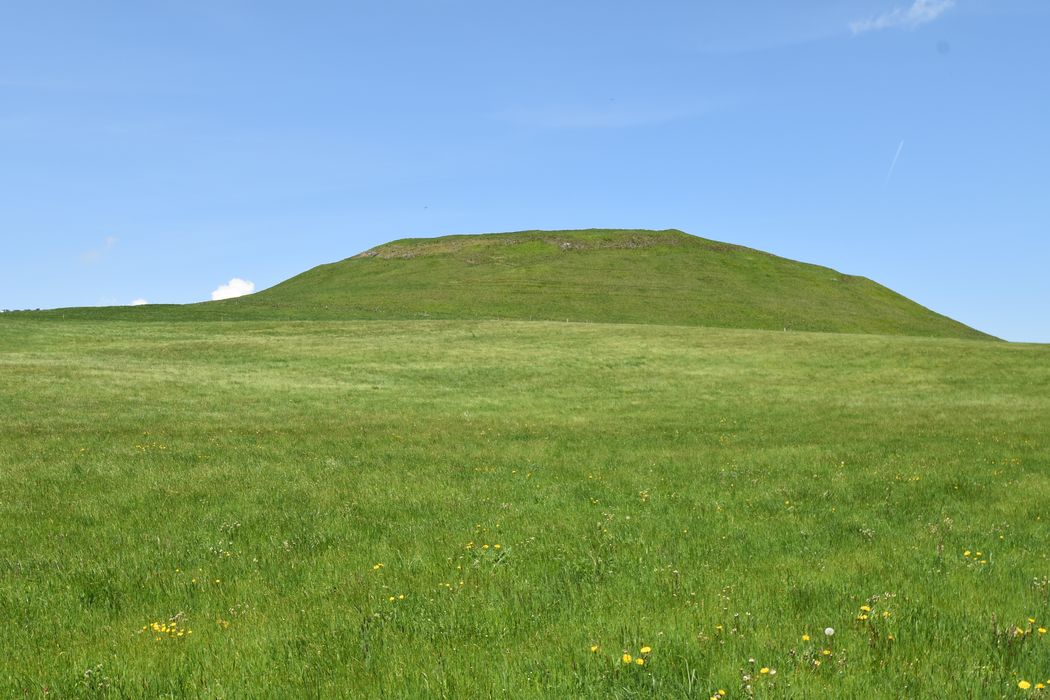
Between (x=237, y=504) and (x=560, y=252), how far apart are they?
12188 cm

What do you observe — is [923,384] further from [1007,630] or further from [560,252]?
[560,252]

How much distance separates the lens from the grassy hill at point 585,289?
83625 millimetres

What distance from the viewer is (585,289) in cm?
9956

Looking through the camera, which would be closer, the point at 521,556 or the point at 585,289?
the point at 521,556

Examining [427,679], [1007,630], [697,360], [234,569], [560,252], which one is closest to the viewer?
[427,679]

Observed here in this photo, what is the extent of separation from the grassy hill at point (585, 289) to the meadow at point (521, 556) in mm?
58348

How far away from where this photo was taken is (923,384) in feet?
120

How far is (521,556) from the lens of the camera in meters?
8.34

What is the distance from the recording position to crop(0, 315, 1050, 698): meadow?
5.36 meters

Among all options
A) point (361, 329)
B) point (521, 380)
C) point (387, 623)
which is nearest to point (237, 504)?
point (387, 623)

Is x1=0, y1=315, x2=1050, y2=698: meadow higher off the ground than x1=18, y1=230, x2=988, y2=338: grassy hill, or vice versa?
x1=18, y1=230, x2=988, y2=338: grassy hill

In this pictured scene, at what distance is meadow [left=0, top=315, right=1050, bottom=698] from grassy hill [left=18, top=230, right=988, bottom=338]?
5835cm

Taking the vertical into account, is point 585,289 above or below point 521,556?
above

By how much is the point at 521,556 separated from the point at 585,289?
92344mm
